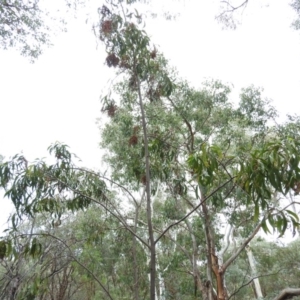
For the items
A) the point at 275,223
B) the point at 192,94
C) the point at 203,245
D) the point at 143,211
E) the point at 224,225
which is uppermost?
the point at 192,94

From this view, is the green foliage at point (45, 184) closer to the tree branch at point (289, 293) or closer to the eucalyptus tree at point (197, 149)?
the eucalyptus tree at point (197, 149)

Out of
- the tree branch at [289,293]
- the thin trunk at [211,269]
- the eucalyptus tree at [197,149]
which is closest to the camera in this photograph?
the tree branch at [289,293]

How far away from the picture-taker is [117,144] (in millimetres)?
5898

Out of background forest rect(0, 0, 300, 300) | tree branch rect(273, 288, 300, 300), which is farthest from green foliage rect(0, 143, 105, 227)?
tree branch rect(273, 288, 300, 300)

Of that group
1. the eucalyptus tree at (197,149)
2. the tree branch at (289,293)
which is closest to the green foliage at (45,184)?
the eucalyptus tree at (197,149)


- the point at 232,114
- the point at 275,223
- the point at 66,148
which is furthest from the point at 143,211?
the point at 275,223

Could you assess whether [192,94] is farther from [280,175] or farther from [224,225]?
[280,175]

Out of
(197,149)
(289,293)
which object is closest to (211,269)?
(197,149)

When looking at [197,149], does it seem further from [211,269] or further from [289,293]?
[211,269]

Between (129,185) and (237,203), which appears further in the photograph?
(129,185)

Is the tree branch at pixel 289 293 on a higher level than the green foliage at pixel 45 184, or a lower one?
lower

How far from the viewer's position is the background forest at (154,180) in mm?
1734

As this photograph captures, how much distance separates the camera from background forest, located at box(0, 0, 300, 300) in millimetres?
1734

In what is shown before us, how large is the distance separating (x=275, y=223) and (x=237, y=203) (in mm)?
3772
